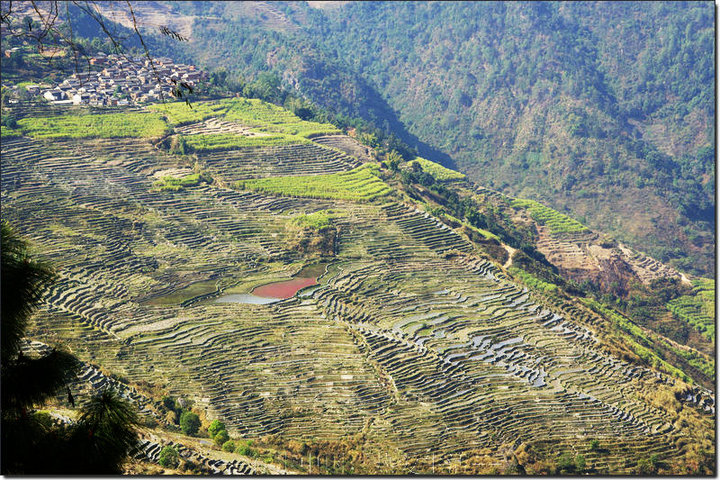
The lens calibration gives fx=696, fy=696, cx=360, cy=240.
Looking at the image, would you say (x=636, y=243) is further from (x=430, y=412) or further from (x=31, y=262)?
(x=31, y=262)

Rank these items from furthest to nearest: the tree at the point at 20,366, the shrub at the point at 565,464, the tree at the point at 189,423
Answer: the shrub at the point at 565,464
the tree at the point at 189,423
the tree at the point at 20,366

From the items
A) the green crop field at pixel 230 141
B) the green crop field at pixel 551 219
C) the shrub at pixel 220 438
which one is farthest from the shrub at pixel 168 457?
the green crop field at pixel 551 219

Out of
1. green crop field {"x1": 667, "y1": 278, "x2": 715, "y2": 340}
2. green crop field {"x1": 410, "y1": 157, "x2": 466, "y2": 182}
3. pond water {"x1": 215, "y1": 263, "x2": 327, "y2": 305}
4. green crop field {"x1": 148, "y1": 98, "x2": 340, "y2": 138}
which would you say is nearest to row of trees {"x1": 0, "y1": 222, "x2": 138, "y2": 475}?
pond water {"x1": 215, "y1": 263, "x2": 327, "y2": 305}

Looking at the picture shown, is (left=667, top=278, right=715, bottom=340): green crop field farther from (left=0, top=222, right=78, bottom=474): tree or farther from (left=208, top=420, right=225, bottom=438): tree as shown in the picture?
(left=0, top=222, right=78, bottom=474): tree

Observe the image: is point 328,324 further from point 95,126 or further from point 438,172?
point 438,172

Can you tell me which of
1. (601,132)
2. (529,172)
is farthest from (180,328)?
(601,132)

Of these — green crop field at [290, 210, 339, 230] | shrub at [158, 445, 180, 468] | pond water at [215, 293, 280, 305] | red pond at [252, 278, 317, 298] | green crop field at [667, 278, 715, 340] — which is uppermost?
green crop field at [290, 210, 339, 230]

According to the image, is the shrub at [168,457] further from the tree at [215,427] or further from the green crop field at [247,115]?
the green crop field at [247,115]
